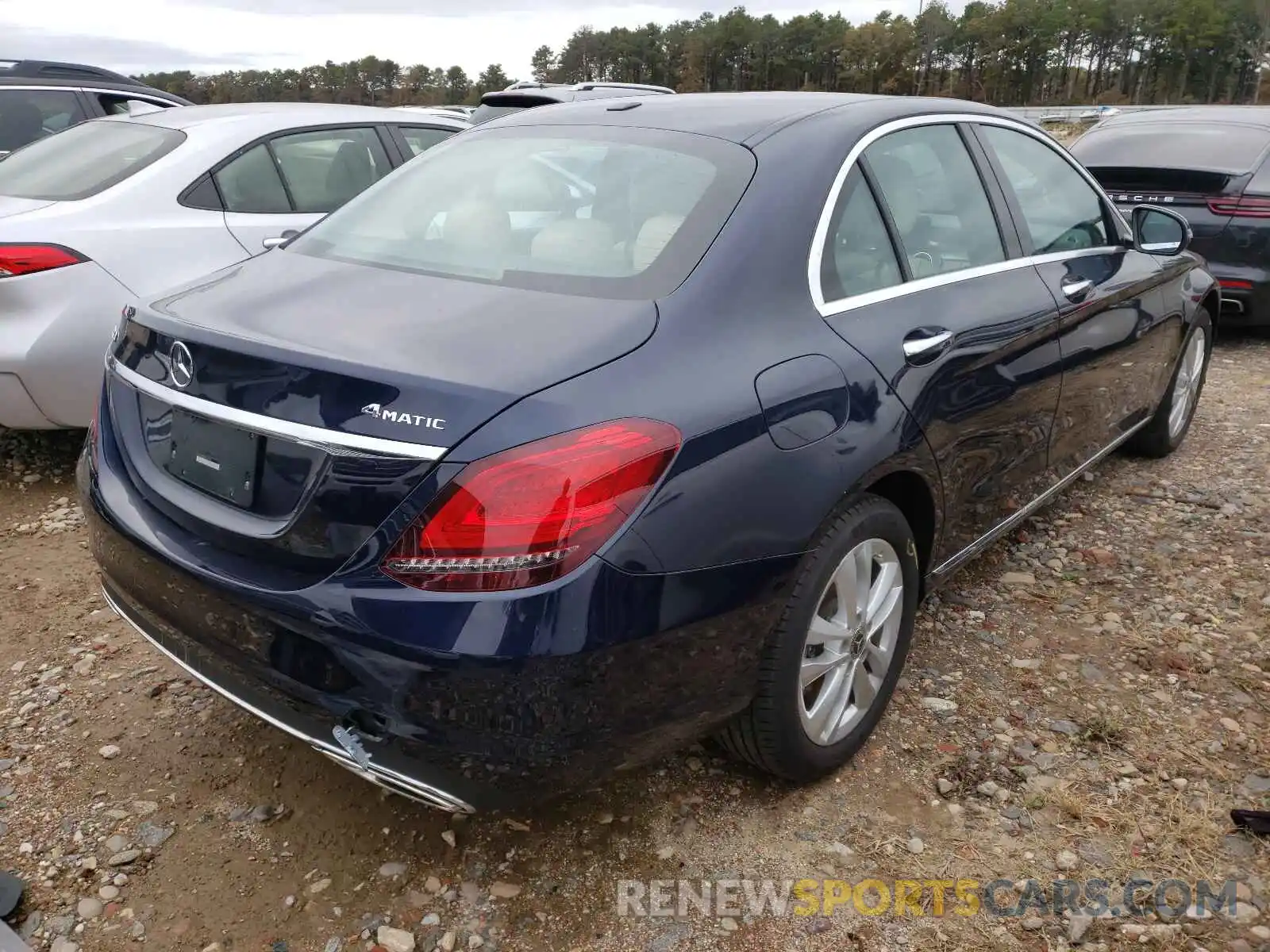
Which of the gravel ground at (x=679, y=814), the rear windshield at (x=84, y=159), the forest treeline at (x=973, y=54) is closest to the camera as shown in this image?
the gravel ground at (x=679, y=814)

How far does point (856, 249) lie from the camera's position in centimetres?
244

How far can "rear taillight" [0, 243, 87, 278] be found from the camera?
373cm

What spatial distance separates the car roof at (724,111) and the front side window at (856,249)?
0.26 m

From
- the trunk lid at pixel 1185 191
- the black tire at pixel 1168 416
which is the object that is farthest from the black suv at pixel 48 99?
the trunk lid at pixel 1185 191

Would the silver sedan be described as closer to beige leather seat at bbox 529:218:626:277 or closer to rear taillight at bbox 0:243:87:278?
rear taillight at bbox 0:243:87:278

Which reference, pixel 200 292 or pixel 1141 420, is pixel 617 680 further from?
pixel 1141 420

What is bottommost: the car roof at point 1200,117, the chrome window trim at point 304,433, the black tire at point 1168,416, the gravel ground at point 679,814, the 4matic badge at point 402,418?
the gravel ground at point 679,814

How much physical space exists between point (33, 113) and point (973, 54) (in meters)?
89.5

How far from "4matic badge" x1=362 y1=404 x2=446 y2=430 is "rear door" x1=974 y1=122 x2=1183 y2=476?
7.25ft

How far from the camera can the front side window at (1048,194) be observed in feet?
10.6

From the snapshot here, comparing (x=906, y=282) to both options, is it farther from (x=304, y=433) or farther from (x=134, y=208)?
(x=134, y=208)

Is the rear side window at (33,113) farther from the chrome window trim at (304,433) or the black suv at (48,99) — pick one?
the chrome window trim at (304,433)

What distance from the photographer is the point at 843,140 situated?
251cm

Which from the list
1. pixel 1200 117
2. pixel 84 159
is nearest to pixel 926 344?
pixel 84 159
